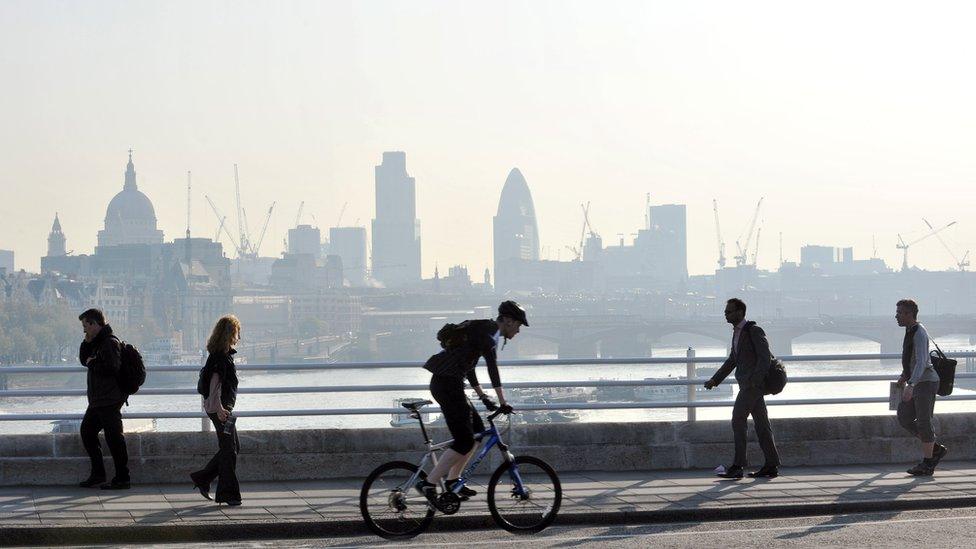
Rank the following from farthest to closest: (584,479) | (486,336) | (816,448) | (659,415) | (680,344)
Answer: (680,344), (659,415), (816,448), (584,479), (486,336)

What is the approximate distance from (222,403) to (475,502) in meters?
2.07

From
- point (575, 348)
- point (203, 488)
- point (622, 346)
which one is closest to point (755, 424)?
point (203, 488)

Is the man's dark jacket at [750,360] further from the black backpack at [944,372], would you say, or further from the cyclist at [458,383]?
the cyclist at [458,383]

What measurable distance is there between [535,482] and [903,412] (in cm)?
475

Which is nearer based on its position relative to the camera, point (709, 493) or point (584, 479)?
point (709, 493)

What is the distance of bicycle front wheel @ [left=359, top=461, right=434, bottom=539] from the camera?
31.1 ft

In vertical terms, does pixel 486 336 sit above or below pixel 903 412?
above

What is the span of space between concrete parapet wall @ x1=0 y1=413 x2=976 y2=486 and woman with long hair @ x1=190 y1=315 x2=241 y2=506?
1526 mm

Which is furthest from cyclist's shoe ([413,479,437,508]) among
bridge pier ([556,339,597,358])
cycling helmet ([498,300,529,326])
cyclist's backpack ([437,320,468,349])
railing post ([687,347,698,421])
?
bridge pier ([556,339,597,358])

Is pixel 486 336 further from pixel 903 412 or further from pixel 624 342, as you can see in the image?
pixel 624 342

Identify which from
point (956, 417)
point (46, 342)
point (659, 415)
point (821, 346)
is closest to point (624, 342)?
point (821, 346)

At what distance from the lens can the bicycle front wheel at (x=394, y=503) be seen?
31.1 ft

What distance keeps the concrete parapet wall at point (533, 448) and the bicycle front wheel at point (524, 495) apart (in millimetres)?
2987

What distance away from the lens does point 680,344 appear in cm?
16088
